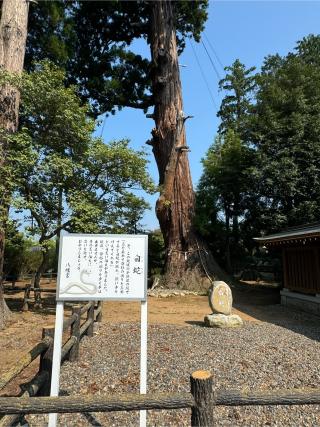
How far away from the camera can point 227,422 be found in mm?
3250

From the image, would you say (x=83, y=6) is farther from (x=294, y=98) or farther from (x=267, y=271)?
(x=267, y=271)

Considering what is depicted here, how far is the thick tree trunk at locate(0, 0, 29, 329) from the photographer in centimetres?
758

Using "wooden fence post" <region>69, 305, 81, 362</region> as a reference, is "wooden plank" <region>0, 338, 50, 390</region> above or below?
above

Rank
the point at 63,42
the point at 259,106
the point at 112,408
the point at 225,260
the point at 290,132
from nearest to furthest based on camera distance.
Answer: the point at 112,408
the point at 63,42
the point at 290,132
the point at 259,106
the point at 225,260

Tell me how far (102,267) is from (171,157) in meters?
12.2

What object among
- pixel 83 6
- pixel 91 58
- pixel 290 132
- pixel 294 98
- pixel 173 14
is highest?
pixel 173 14

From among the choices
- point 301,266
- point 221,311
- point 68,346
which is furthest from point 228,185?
→ point 68,346

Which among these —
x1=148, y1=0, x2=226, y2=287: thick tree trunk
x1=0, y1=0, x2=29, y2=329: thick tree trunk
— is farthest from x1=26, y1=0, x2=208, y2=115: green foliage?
x1=0, y1=0, x2=29, y2=329: thick tree trunk

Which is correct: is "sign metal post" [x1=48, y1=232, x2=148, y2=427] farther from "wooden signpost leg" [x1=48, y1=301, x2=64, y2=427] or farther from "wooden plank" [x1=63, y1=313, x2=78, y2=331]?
"wooden plank" [x1=63, y1=313, x2=78, y2=331]

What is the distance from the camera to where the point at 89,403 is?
206 cm

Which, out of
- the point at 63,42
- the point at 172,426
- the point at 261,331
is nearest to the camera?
the point at 172,426

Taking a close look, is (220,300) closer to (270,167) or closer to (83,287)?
(83,287)

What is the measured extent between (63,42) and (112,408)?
12064 millimetres

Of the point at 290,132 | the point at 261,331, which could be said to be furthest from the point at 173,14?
the point at 261,331
